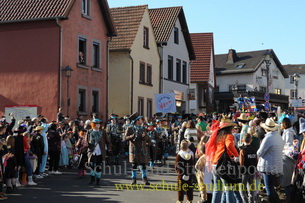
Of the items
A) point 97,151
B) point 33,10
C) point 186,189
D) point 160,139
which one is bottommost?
point 186,189

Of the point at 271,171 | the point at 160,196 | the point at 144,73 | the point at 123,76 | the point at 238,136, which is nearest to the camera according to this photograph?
the point at 271,171

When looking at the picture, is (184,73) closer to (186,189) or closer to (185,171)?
(185,171)

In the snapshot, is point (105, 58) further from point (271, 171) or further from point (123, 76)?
point (271, 171)

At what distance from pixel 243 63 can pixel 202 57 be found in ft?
70.4

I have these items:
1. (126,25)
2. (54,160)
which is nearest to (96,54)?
(126,25)

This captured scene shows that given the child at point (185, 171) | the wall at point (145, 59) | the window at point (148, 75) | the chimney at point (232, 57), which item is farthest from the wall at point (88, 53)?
the chimney at point (232, 57)

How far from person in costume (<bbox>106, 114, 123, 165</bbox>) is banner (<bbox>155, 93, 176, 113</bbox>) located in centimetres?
482

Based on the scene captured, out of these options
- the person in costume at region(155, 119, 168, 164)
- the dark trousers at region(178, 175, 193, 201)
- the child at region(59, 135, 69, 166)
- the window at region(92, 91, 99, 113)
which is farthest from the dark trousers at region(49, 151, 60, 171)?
the window at region(92, 91, 99, 113)

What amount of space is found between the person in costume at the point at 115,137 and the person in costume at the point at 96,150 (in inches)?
204

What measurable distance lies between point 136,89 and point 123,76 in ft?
4.73

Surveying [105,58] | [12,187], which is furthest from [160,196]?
[105,58]

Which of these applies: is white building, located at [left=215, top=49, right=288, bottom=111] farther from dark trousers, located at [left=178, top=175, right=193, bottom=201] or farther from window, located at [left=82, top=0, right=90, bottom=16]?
dark trousers, located at [left=178, top=175, right=193, bottom=201]

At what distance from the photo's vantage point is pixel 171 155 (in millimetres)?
25047

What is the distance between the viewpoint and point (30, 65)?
83.0ft
